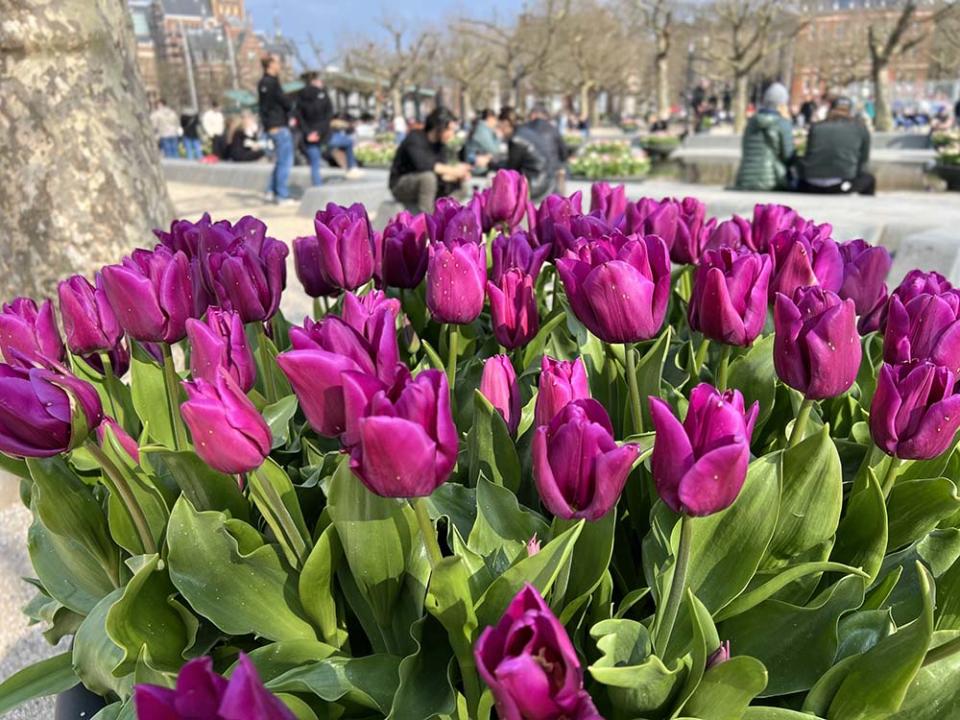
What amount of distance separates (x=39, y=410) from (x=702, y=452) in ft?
2.59

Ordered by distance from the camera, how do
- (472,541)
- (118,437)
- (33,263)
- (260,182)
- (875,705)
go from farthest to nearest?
(260,182) < (33,263) < (118,437) < (472,541) < (875,705)

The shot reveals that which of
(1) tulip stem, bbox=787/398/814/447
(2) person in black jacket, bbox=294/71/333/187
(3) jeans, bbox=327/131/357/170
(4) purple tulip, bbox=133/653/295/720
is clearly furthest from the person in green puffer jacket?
(4) purple tulip, bbox=133/653/295/720

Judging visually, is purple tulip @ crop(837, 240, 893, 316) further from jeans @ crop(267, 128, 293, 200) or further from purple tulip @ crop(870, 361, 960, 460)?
jeans @ crop(267, 128, 293, 200)

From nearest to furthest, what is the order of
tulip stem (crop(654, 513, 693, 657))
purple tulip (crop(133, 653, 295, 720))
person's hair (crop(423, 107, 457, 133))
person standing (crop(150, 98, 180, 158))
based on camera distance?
purple tulip (crop(133, 653, 295, 720)) < tulip stem (crop(654, 513, 693, 657)) < person's hair (crop(423, 107, 457, 133)) < person standing (crop(150, 98, 180, 158))

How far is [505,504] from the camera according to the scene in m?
1.13

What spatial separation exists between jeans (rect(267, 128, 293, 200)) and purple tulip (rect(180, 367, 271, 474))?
11.5 m

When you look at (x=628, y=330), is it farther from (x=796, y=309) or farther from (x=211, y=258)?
(x=211, y=258)

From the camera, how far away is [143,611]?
115cm

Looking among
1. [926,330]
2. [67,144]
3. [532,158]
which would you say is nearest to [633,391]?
[926,330]

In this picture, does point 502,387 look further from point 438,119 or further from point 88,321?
point 438,119

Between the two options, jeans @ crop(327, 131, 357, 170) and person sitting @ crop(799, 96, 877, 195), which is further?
jeans @ crop(327, 131, 357, 170)

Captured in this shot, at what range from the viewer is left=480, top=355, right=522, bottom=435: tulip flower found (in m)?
1.21

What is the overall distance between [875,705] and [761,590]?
6.9 inches

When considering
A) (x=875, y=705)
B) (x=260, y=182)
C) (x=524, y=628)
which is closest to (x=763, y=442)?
(x=875, y=705)
